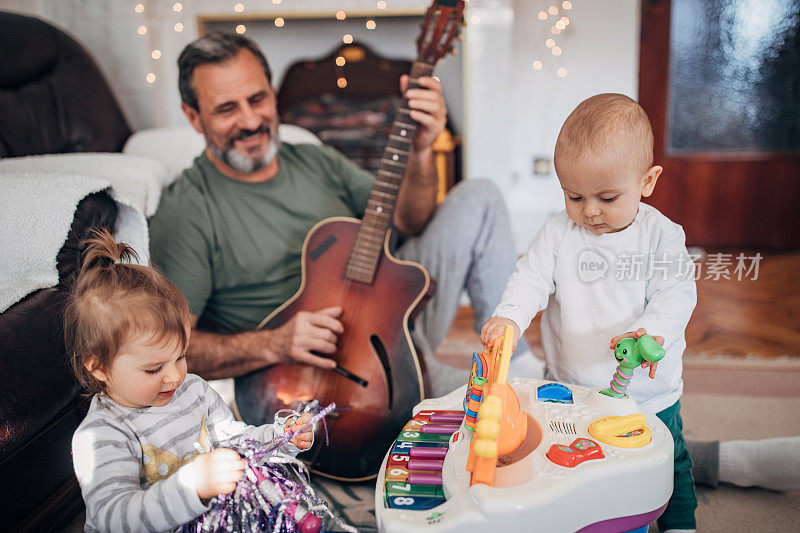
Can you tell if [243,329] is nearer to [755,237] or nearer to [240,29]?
[240,29]

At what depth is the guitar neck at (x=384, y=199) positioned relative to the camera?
3.72 feet

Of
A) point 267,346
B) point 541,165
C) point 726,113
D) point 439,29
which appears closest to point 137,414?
point 267,346

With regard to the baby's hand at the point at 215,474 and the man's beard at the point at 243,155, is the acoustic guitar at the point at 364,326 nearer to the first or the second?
the man's beard at the point at 243,155

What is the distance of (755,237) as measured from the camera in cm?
288

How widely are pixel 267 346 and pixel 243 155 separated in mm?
422

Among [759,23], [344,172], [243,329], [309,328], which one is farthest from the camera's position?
[759,23]

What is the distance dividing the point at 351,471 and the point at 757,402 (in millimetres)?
1019

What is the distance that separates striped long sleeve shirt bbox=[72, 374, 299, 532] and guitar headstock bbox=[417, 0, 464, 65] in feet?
2.52

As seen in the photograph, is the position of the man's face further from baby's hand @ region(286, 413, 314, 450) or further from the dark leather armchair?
baby's hand @ region(286, 413, 314, 450)

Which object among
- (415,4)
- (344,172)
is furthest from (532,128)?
(344,172)

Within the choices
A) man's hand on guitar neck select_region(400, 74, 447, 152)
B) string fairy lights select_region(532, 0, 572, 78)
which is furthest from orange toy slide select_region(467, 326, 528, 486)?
string fairy lights select_region(532, 0, 572, 78)

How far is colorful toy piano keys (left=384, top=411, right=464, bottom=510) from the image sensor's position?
0.68 m

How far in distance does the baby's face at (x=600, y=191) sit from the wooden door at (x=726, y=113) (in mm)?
2289

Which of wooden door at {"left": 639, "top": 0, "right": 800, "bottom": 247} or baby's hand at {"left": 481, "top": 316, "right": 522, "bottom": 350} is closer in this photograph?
baby's hand at {"left": 481, "top": 316, "right": 522, "bottom": 350}
